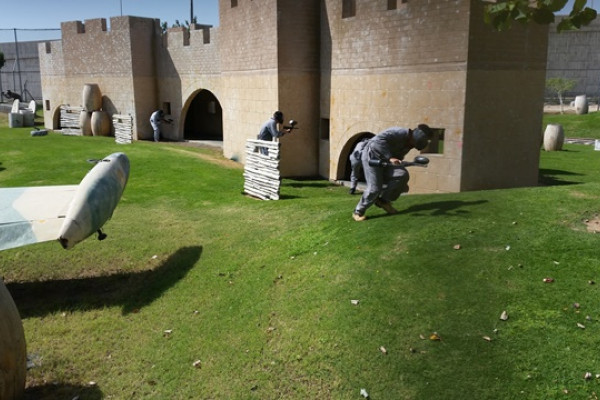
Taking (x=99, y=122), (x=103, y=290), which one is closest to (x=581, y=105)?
(x=99, y=122)

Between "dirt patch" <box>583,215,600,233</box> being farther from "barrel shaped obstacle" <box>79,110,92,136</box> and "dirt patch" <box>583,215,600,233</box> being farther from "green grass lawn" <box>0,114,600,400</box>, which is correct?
"barrel shaped obstacle" <box>79,110,92,136</box>

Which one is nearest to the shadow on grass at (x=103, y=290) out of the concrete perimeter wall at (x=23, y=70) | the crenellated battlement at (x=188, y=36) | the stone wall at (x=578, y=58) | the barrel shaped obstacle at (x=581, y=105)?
the crenellated battlement at (x=188, y=36)

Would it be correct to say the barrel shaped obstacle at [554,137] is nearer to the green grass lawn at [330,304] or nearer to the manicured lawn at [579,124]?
the manicured lawn at [579,124]

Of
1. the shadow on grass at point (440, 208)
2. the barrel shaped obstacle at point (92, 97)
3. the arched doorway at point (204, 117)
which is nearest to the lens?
the shadow on grass at point (440, 208)

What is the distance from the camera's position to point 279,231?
34.2 feet

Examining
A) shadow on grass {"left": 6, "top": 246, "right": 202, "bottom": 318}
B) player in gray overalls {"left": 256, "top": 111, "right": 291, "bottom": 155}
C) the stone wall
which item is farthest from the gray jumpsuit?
the stone wall

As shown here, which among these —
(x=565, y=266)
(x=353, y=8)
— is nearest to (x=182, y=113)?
(x=353, y=8)

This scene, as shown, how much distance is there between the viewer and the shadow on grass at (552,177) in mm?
16094

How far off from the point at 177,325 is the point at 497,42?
399 inches

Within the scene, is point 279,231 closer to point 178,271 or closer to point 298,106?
point 178,271

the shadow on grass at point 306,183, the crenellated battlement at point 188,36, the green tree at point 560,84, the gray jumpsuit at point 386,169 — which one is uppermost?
A: the crenellated battlement at point 188,36

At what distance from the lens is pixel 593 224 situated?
819cm

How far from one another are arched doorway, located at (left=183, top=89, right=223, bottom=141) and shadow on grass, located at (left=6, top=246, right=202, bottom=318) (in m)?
19.3

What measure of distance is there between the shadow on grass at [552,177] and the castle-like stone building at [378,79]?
1.22 metres
